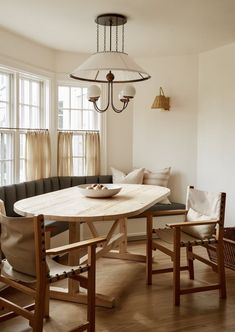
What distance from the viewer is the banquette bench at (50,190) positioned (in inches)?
157

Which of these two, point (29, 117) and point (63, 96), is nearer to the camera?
point (29, 117)

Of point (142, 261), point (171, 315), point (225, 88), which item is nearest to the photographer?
point (171, 315)

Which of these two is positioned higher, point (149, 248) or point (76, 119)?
point (76, 119)

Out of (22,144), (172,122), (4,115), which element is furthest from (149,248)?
(172,122)

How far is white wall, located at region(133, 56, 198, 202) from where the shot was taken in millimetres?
5441

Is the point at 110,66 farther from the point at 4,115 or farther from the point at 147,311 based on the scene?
the point at 147,311

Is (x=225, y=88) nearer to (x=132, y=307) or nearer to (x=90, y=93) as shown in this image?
(x=90, y=93)

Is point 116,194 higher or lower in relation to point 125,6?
lower

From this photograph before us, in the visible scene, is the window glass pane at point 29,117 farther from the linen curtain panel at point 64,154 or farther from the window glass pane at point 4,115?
the linen curtain panel at point 64,154

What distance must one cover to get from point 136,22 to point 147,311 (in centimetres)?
279

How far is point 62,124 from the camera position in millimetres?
5457

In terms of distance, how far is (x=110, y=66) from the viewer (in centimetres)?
323

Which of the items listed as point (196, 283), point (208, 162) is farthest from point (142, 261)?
point (208, 162)

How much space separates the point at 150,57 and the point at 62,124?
161cm
